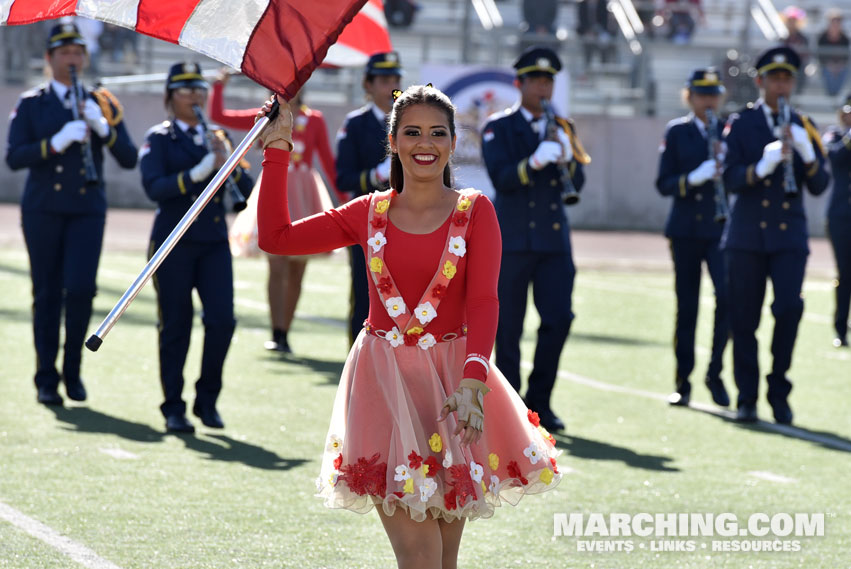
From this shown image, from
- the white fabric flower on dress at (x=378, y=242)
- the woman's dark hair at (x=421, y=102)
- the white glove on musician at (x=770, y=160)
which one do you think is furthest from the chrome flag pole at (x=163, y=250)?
the white glove on musician at (x=770, y=160)

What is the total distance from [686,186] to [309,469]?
11.9ft

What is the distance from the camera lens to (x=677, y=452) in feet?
25.8

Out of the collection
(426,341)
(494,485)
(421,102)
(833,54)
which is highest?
(833,54)

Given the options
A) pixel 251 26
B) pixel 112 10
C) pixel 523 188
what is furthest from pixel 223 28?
pixel 523 188

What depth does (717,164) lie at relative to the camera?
927 cm

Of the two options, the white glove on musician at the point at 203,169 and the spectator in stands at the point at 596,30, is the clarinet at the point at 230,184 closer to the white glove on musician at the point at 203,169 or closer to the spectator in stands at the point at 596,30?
the white glove on musician at the point at 203,169

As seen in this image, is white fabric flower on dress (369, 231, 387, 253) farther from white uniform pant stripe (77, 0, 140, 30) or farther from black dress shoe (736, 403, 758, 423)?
black dress shoe (736, 403, 758, 423)

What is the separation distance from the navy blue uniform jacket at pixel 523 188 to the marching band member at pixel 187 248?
1.50 metres

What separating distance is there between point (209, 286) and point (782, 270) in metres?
3.39

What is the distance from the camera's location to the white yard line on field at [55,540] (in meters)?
5.22

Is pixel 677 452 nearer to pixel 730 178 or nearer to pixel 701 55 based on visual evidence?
pixel 730 178

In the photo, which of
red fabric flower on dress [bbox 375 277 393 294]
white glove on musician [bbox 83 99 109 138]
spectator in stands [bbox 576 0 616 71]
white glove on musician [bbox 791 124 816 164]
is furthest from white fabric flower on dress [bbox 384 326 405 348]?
spectator in stands [bbox 576 0 616 71]

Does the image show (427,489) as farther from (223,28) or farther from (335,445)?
(223,28)

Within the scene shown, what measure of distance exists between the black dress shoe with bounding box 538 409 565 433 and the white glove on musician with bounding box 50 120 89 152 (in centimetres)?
301
